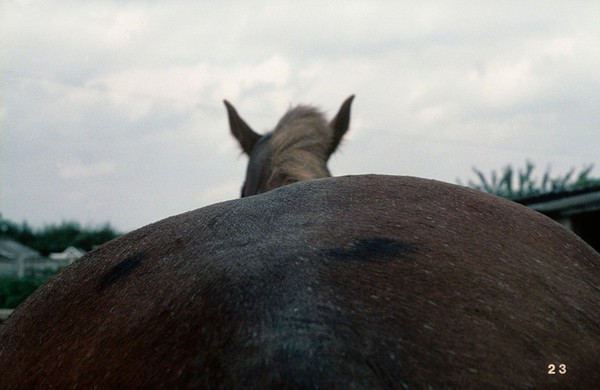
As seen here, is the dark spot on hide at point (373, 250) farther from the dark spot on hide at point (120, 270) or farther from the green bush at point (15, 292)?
the green bush at point (15, 292)

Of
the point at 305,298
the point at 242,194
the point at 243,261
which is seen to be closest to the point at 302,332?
the point at 305,298

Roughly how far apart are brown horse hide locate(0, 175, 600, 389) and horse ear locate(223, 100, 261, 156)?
8.31 feet

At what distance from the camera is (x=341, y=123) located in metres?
4.16

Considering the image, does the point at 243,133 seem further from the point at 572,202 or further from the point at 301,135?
the point at 572,202

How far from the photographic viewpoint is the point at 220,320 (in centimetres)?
121

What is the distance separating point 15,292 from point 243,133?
8.26 m

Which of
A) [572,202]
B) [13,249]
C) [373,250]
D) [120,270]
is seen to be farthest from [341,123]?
[13,249]

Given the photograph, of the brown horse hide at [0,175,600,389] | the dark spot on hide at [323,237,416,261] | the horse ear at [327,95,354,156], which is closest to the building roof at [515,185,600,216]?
the horse ear at [327,95,354,156]

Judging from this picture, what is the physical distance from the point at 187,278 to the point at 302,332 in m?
0.33

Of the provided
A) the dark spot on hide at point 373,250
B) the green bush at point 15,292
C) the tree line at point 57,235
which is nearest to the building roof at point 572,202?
the dark spot on hide at point 373,250

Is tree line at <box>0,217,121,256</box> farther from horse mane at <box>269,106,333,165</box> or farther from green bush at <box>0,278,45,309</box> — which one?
horse mane at <box>269,106,333,165</box>

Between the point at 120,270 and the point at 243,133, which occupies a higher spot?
the point at 243,133

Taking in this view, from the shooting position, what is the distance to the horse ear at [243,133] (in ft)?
14.3

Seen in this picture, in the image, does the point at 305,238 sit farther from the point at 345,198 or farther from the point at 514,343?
the point at 514,343
